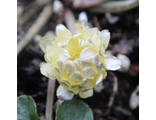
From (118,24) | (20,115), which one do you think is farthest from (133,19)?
(20,115)

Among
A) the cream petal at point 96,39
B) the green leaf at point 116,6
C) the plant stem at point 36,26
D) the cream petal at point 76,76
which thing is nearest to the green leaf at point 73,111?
the cream petal at point 76,76

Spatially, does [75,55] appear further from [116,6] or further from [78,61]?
[116,6]

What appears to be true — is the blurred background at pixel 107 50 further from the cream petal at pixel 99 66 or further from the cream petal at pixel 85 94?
the cream petal at pixel 99 66

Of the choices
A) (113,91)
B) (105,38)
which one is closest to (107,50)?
(113,91)

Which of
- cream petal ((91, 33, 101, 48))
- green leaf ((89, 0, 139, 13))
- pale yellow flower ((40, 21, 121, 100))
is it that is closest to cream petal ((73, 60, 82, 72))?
pale yellow flower ((40, 21, 121, 100))

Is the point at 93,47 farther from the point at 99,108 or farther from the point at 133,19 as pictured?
the point at 133,19

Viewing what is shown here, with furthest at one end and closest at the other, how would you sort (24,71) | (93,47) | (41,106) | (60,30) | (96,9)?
(96,9) → (24,71) → (41,106) → (60,30) → (93,47)
